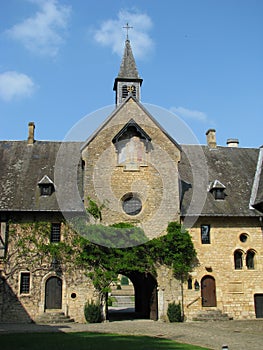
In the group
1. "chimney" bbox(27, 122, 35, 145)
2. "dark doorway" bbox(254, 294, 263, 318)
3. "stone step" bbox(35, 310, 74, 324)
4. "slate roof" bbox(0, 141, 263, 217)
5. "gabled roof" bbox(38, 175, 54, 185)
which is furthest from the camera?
"chimney" bbox(27, 122, 35, 145)

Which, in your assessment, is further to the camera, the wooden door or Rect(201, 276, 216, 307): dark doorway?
Rect(201, 276, 216, 307): dark doorway

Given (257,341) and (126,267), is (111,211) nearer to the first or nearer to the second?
(126,267)

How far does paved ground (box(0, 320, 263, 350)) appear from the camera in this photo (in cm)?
1222

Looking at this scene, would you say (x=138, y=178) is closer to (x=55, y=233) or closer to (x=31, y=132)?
(x=55, y=233)

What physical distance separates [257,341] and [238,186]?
1226 cm

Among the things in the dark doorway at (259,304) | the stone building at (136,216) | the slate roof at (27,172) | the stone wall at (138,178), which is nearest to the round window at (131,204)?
the stone building at (136,216)

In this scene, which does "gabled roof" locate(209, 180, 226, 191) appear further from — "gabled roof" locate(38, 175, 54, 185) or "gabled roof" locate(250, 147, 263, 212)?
"gabled roof" locate(38, 175, 54, 185)

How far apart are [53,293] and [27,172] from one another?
741 centimetres

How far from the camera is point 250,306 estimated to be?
20391 millimetres

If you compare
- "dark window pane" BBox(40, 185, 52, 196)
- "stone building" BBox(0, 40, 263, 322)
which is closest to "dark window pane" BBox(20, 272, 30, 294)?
"stone building" BBox(0, 40, 263, 322)

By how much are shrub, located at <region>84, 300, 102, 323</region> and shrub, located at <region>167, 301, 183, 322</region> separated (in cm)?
352

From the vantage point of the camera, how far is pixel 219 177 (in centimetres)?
2409

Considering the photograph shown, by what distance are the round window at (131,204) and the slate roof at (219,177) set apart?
8.35 feet

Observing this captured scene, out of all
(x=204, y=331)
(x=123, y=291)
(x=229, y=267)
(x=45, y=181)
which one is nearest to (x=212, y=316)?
(x=229, y=267)
